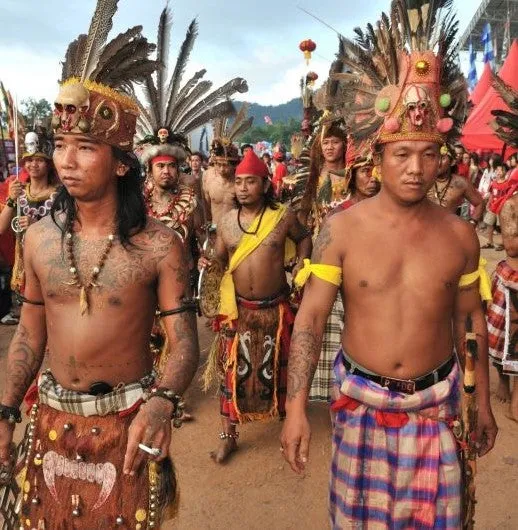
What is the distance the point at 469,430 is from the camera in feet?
7.98

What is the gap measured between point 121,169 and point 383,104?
116cm

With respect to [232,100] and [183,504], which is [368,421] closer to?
[183,504]

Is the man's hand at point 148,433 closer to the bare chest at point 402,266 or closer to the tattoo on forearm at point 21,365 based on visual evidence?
the tattoo on forearm at point 21,365

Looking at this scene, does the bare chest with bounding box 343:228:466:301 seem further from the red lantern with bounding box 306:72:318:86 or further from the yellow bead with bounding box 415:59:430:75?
the red lantern with bounding box 306:72:318:86

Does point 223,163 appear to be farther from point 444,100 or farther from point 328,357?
point 444,100

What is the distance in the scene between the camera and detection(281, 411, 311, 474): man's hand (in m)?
2.11

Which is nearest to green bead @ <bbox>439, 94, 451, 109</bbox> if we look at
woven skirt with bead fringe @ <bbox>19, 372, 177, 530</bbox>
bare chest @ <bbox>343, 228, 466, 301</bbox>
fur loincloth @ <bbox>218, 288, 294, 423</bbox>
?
bare chest @ <bbox>343, 228, 466, 301</bbox>

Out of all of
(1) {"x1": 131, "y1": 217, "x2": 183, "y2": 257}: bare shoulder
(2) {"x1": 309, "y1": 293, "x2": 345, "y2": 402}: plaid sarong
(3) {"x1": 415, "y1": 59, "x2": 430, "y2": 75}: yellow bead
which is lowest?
(2) {"x1": 309, "y1": 293, "x2": 345, "y2": 402}: plaid sarong

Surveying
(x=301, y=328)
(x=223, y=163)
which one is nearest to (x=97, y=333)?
(x=301, y=328)

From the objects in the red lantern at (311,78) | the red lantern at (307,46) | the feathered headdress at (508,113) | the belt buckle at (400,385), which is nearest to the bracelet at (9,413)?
the belt buckle at (400,385)

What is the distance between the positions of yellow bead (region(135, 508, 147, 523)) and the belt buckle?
106 centimetres

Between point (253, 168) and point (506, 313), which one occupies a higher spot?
point (253, 168)

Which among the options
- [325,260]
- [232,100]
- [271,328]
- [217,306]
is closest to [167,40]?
[232,100]

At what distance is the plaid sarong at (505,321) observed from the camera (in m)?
4.64
